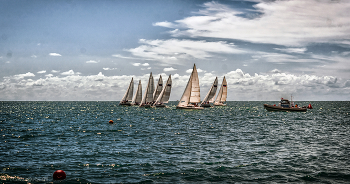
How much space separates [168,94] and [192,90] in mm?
25657

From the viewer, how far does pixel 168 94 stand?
10769 centimetres

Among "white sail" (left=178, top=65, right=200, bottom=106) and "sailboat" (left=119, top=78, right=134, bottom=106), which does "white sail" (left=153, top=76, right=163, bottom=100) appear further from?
"white sail" (left=178, top=65, right=200, bottom=106)

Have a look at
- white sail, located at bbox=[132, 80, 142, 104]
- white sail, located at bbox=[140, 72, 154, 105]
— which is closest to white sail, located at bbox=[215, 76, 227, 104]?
white sail, located at bbox=[132, 80, 142, 104]

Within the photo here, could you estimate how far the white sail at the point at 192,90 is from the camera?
80625mm

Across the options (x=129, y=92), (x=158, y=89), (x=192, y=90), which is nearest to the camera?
(x=192, y=90)

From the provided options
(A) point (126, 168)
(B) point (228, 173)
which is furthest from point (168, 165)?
(B) point (228, 173)

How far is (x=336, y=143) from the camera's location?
2867cm

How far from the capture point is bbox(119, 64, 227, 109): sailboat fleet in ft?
273

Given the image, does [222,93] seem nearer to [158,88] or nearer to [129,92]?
[158,88]

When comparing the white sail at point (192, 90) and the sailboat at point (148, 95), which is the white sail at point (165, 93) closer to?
the sailboat at point (148, 95)

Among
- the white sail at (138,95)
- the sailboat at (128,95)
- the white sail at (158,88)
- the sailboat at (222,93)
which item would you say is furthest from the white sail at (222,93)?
the sailboat at (128,95)

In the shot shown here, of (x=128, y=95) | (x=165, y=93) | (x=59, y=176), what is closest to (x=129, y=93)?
(x=128, y=95)

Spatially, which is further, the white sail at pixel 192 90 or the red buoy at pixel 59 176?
the white sail at pixel 192 90

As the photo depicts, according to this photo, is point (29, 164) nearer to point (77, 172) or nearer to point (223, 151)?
point (77, 172)
